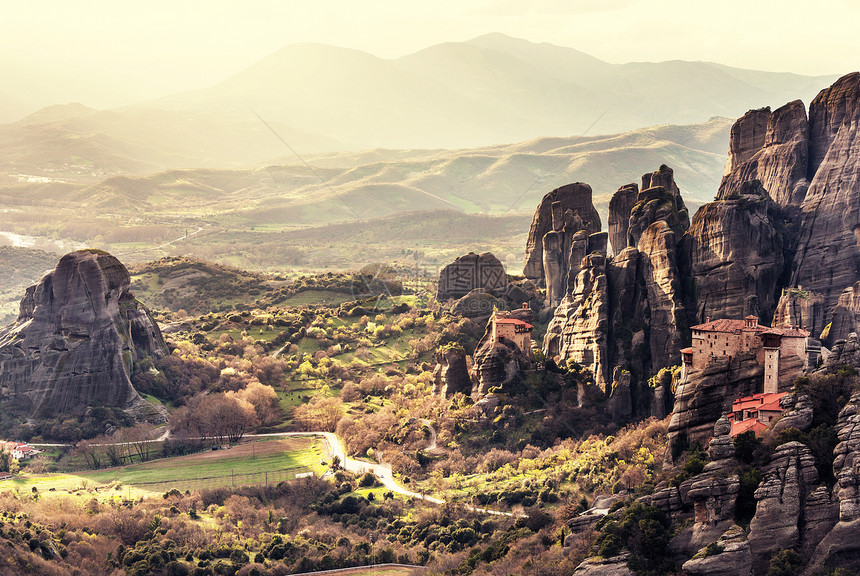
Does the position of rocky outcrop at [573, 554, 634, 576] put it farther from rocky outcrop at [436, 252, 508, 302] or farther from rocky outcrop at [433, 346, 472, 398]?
rocky outcrop at [436, 252, 508, 302]

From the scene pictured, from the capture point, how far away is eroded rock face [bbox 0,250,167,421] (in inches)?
4220

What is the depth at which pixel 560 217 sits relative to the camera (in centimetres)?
12444

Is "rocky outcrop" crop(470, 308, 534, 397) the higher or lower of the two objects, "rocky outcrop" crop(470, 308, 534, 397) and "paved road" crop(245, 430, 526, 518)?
the higher

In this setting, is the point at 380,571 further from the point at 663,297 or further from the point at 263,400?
the point at 263,400

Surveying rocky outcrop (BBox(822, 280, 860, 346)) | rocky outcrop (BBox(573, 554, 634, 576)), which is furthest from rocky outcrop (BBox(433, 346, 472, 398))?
rocky outcrop (BBox(573, 554, 634, 576))

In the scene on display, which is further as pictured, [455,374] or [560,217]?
[560,217]

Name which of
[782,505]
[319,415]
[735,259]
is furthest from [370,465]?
[782,505]

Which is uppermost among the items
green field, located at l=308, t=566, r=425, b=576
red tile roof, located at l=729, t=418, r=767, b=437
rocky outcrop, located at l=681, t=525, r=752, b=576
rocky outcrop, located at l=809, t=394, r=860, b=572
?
red tile roof, located at l=729, t=418, r=767, b=437

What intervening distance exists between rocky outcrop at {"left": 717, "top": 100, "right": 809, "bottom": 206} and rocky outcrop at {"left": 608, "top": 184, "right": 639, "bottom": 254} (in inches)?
408

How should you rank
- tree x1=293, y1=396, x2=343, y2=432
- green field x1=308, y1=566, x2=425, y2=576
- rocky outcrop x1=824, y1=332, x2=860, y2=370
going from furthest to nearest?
tree x1=293, y1=396, x2=343, y2=432 < green field x1=308, y1=566, x2=425, y2=576 < rocky outcrop x1=824, y1=332, x2=860, y2=370

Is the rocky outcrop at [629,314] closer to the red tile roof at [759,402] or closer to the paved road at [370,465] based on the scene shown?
the paved road at [370,465]

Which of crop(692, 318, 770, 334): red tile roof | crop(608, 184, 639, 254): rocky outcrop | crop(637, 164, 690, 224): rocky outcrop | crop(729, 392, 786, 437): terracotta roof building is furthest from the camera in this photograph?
crop(608, 184, 639, 254): rocky outcrop

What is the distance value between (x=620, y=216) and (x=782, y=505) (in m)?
59.6

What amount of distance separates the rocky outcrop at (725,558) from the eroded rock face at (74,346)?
68352 millimetres
